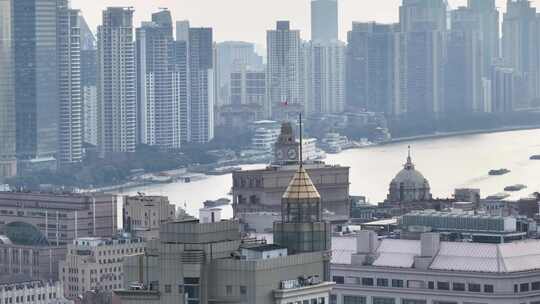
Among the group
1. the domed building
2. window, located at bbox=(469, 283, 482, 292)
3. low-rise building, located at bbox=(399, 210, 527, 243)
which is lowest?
window, located at bbox=(469, 283, 482, 292)

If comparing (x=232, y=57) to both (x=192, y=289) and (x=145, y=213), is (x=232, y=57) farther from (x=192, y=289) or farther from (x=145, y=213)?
(x=192, y=289)

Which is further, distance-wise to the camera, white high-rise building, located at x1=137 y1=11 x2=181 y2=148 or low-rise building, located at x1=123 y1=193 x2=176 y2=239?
white high-rise building, located at x1=137 y1=11 x2=181 y2=148

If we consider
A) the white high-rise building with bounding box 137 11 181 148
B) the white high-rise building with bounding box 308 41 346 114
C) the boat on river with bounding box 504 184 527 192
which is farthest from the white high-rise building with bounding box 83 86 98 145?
the boat on river with bounding box 504 184 527 192

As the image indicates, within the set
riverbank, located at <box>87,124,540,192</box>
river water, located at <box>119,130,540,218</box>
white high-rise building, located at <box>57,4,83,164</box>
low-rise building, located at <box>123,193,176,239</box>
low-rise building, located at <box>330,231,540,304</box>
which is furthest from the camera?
white high-rise building, located at <box>57,4,83,164</box>

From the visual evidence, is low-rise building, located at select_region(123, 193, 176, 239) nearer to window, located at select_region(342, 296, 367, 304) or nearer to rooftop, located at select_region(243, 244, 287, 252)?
window, located at select_region(342, 296, 367, 304)

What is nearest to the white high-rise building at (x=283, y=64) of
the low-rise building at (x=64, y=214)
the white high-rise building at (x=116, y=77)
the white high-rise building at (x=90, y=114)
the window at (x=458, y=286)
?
the white high-rise building at (x=90, y=114)

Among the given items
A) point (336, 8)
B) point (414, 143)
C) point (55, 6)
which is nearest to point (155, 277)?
point (55, 6)

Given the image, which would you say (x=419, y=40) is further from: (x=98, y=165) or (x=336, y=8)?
(x=98, y=165)
